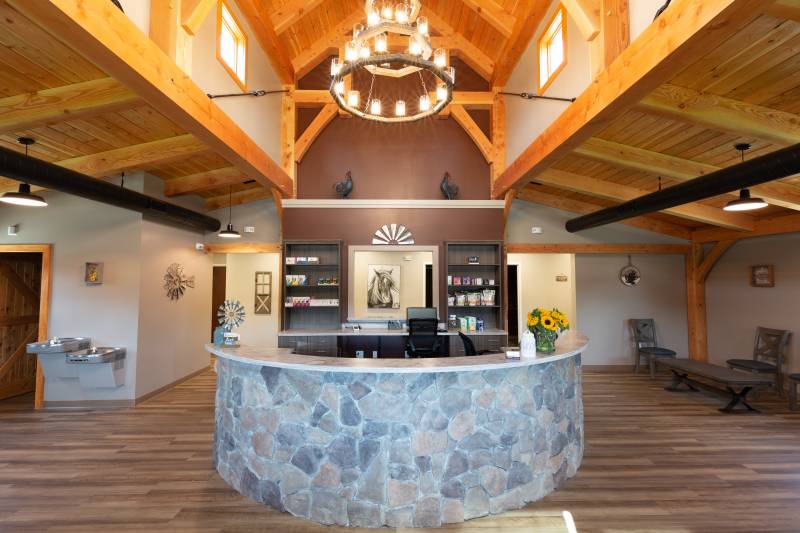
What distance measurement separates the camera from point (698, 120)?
3.25 m

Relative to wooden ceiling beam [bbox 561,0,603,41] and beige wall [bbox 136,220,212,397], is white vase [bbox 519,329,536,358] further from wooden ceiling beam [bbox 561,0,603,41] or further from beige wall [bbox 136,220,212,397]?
beige wall [bbox 136,220,212,397]

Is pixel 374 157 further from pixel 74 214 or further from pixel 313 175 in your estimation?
pixel 74 214

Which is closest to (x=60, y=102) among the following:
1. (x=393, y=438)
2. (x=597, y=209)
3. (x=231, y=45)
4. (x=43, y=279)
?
(x=231, y=45)

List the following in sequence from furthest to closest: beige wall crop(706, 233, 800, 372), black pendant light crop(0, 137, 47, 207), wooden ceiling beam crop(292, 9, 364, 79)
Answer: wooden ceiling beam crop(292, 9, 364, 79)
beige wall crop(706, 233, 800, 372)
black pendant light crop(0, 137, 47, 207)

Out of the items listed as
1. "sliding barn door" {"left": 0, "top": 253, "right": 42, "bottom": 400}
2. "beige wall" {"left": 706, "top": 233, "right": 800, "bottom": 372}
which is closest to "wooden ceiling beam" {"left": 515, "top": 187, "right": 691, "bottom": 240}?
"beige wall" {"left": 706, "top": 233, "right": 800, "bottom": 372}

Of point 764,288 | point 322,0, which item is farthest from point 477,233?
point 764,288

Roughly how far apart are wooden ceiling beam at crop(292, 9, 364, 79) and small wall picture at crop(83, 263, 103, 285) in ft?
13.5

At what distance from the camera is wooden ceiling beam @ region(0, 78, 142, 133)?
3.08m

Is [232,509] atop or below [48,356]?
below

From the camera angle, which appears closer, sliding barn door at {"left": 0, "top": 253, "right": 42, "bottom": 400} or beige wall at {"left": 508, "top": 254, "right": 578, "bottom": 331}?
sliding barn door at {"left": 0, "top": 253, "right": 42, "bottom": 400}

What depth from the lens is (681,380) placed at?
5891mm

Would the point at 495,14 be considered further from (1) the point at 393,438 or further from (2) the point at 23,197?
(2) the point at 23,197

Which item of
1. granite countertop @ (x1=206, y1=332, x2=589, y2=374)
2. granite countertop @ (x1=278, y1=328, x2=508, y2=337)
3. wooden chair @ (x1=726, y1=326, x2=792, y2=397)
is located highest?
granite countertop @ (x1=206, y1=332, x2=589, y2=374)

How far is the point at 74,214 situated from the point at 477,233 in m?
5.85
